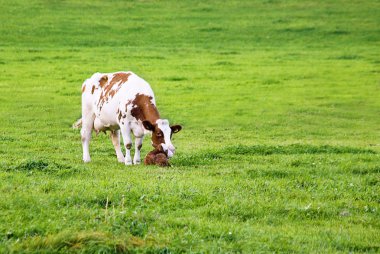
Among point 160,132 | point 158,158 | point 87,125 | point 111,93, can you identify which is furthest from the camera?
point 87,125

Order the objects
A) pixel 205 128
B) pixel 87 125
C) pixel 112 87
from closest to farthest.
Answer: pixel 112 87 → pixel 87 125 → pixel 205 128

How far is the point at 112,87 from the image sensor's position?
685 inches

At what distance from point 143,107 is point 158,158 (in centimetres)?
144

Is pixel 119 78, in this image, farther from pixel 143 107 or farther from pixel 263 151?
pixel 263 151

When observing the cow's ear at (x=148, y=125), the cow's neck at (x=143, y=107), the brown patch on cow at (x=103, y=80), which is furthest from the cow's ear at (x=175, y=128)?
the brown patch on cow at (x=103, y=80)

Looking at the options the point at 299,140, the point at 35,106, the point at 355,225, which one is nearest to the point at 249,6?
the point at 35,106

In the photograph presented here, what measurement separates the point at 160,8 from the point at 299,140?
3111 centimetres

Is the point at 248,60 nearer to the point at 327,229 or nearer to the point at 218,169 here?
the point at 218,169

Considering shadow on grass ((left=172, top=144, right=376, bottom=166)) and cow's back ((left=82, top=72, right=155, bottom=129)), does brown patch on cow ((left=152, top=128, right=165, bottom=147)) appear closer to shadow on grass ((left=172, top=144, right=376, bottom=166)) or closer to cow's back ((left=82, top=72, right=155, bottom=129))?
cow's back ((left=82, top=72, right=155, bottom=129))

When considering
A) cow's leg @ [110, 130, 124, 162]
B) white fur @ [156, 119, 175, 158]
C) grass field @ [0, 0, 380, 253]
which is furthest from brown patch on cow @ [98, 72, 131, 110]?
white fur @ [156, 119, 175, 158]

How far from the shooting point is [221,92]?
32.1 m

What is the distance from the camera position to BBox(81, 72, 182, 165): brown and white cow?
16094mm

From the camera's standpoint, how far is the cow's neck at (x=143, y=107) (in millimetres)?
16469

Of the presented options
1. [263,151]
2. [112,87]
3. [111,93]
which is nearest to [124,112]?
[111,93]
